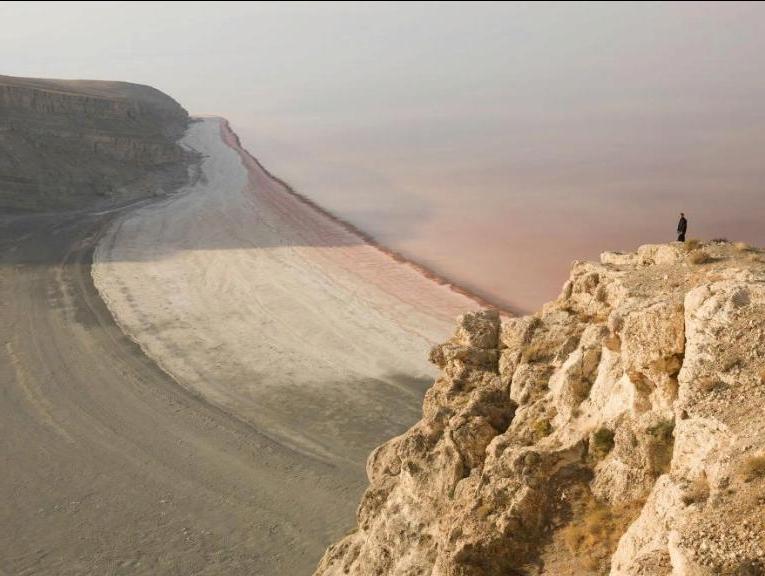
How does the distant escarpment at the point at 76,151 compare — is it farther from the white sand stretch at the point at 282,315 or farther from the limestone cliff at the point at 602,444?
the limestone cliff at the point at 602,444

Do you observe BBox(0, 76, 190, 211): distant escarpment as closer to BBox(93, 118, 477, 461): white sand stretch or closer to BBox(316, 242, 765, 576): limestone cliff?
BBox(93, 118, 477, 461): white sand stretch

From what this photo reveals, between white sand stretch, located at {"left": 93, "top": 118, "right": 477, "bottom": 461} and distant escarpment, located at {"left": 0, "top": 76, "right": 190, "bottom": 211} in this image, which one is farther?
distant escarpment, located at {"left": 0, "top": 76, "right": 190, "bottom": 211}

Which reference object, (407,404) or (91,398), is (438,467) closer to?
(407,404)

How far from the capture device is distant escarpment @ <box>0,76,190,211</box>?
49.8 metres

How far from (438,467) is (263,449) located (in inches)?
437

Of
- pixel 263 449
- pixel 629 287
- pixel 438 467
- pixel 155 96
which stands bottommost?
pixel 263 449

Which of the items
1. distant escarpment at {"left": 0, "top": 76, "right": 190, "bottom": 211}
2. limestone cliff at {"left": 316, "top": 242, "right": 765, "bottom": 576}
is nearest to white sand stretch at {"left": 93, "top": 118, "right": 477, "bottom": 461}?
distant escarpment at {"left": 0, "top": 76, "right": 190, "bottom": 211}

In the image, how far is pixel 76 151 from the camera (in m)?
56.0

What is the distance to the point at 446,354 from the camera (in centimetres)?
1122

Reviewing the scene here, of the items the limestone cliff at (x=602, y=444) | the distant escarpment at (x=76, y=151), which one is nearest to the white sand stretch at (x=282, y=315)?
the distant escarpment at (x=76, y=151)

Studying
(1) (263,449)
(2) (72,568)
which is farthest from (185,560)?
(1) (263,449)

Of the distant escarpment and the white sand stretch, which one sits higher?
the distant escarpment

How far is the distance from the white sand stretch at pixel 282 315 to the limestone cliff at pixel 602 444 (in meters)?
9.94

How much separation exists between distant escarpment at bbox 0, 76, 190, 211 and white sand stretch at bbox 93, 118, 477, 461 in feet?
22.1
